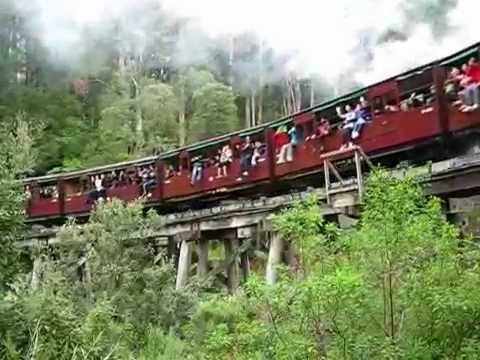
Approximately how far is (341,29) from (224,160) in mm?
14236

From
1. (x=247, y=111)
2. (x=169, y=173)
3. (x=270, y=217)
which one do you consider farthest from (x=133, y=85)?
(x=270, y=217)

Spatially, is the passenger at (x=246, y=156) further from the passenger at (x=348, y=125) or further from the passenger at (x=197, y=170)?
the passenger at (x=348, y=125)

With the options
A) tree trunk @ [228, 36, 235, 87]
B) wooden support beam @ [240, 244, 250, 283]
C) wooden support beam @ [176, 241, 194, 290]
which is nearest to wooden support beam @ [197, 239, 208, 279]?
wooden support beam @ [176, 241, 194, 290]

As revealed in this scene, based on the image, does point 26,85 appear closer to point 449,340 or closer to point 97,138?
point 97,138

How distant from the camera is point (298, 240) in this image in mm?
6582

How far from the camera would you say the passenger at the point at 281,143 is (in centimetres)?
1392

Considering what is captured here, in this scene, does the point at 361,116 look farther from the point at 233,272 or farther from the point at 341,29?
the point at 341,29

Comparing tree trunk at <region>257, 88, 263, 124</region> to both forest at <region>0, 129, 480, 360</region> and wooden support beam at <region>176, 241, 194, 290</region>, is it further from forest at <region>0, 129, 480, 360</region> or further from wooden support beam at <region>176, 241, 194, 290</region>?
forest at <region>0, 129, 480, 360</region>

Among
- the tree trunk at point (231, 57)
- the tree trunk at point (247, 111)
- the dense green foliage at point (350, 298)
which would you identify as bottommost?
the dense green foliage at point (350, 298)

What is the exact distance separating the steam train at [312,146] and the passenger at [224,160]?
12cm

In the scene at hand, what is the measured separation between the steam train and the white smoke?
10650 mm

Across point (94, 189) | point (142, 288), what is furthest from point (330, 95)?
point (142, 288)

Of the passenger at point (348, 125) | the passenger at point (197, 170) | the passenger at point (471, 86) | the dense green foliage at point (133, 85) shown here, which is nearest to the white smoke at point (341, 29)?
the dense green foliage at point (133, 85)

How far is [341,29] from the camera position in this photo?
28.4 metres
